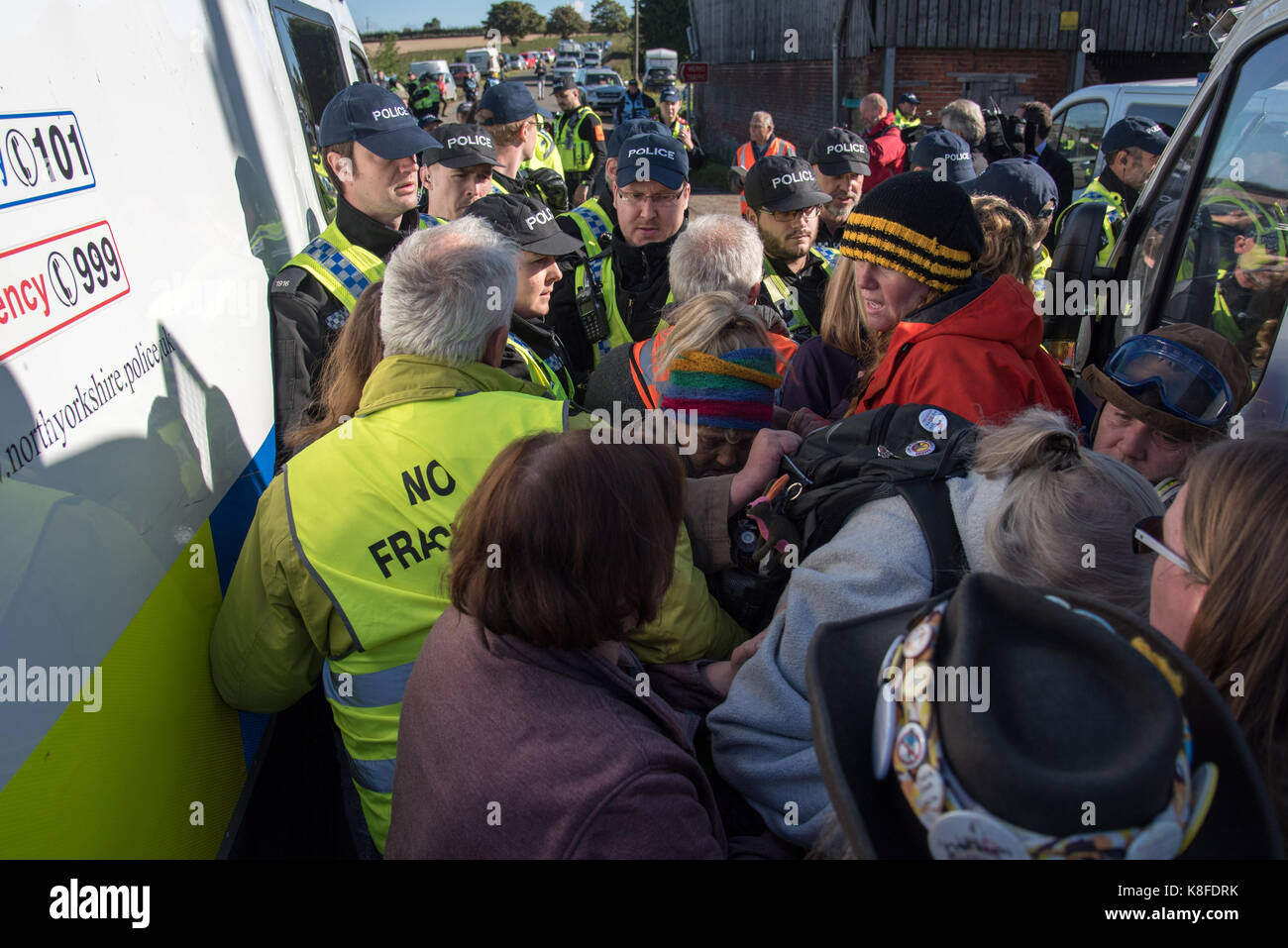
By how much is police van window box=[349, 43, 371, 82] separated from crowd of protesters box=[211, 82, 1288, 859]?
150 inches

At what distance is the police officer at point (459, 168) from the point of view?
4.17 metres

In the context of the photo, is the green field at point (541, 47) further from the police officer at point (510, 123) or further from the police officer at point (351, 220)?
the police officer at point (351, 220)

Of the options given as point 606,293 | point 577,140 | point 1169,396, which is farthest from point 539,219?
point 577,140

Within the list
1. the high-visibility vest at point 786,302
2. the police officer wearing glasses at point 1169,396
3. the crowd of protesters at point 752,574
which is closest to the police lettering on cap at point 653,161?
the high-visibility vest at point 786,302

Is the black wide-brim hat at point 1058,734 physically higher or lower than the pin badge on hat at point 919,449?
higher

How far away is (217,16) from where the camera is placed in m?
2.88

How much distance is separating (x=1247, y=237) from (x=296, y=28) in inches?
169

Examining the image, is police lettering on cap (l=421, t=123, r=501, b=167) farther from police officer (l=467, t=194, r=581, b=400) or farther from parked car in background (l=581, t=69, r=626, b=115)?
parked car in background (l=581, t=69, r=626, b=115)

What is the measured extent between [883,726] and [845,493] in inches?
29.3

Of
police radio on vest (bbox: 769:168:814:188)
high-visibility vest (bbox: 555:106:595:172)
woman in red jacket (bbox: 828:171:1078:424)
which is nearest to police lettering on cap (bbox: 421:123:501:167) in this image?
police radio on vest (bbox: 769:168:814:188)

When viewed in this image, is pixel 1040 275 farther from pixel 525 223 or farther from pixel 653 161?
pixel 525 223

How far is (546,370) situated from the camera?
10.00 ft

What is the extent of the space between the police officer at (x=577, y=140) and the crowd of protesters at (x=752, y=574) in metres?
6.59
